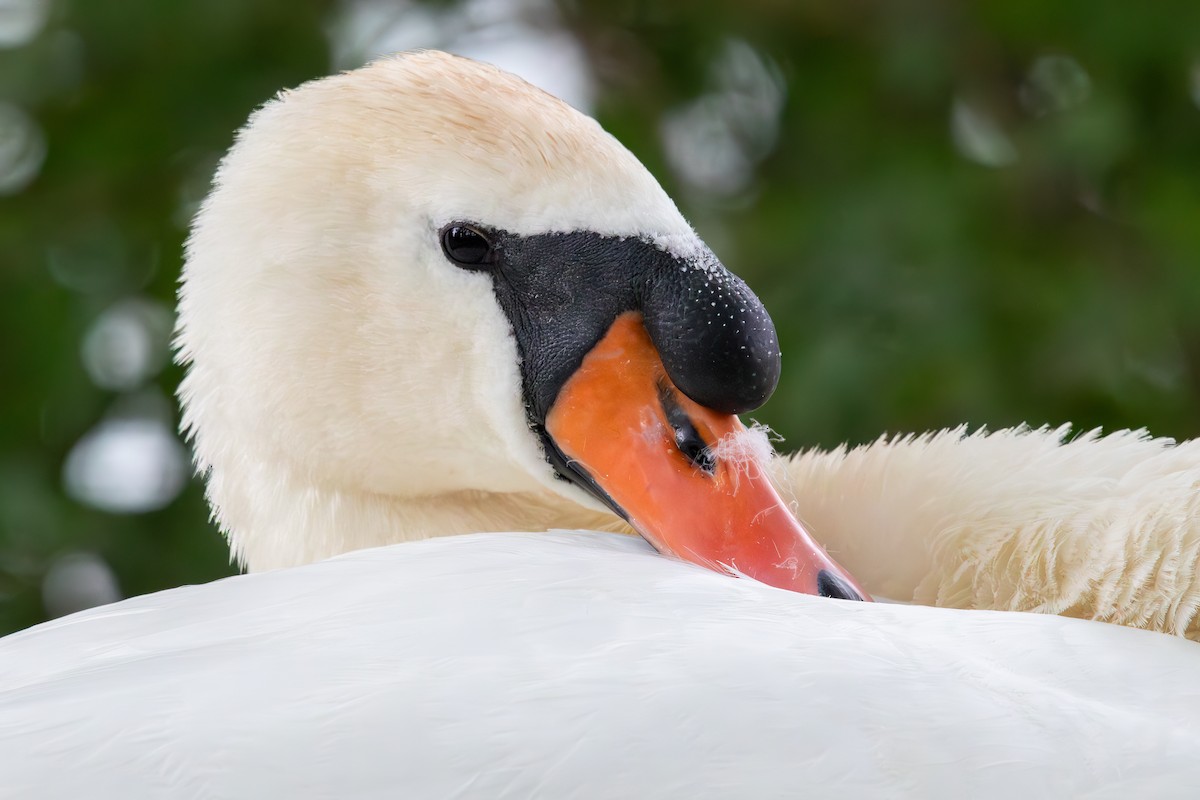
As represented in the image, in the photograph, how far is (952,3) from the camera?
2246 millimetres

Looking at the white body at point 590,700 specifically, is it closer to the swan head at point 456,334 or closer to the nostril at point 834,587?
the nostril at point 834,587

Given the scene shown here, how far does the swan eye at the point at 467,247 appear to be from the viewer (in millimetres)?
1221

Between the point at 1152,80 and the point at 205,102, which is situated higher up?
the point at 1152,80

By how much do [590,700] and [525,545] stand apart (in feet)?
0.69

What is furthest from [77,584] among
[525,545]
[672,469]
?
[525,545]

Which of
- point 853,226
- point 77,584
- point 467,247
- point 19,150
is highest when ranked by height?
point 467,247

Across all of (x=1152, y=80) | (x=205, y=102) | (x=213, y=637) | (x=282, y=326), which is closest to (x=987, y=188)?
(x=1152, y=80)

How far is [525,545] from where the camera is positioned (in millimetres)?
934

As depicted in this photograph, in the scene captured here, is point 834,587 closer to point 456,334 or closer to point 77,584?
point 456,334

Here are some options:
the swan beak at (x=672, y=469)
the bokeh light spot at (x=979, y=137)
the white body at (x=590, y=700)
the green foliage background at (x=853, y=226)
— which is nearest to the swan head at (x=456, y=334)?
the swan beak at (x=672, y=469)

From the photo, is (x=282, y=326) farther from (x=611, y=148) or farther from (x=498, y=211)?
(x=611, y=148)

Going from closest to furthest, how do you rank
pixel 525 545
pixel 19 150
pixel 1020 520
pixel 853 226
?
pixel 525 545 < pixel 1020 520 < pixel 853 226 < pixel 19 150

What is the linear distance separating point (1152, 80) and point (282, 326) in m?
1.37

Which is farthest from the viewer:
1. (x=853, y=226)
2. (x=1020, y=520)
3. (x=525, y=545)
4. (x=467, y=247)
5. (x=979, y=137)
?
(x=979, y=137)
